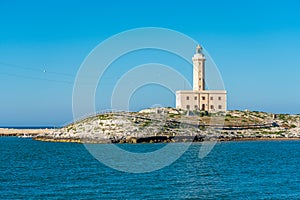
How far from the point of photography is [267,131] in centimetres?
8912

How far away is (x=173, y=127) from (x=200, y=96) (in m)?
18.2

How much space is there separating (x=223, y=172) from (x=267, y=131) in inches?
2201

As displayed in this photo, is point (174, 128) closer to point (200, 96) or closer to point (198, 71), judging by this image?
point (200, 96)

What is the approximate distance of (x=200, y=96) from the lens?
319 feet

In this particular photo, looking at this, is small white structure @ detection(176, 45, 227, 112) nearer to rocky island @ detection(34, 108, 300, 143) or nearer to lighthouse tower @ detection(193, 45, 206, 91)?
lighthouse tower @ detection(193, 45, 206, 91)

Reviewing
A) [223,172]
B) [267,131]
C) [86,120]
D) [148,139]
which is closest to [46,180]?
[223,172]

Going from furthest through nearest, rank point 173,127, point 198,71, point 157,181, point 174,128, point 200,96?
point 198,71 → point 200,96 → point 173,127 → point 174,128 → point 157,181

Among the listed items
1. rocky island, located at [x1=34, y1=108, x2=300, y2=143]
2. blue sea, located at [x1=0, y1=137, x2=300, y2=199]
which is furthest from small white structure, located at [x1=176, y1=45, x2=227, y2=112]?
blue sea, located at [x1=0, y1=137, x2=300, y2=199]

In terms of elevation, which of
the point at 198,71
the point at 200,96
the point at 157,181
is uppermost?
the point at 198,71

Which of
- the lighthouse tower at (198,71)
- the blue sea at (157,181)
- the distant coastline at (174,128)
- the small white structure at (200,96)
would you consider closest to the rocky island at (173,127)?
the distant coastline at (174,128)

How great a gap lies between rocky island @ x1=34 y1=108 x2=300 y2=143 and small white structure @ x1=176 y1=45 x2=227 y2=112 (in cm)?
253

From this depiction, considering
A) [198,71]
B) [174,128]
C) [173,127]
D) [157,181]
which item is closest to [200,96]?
[198,71]

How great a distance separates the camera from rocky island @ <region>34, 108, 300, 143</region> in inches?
2987

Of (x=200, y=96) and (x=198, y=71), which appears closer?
(x=200, y=96)
